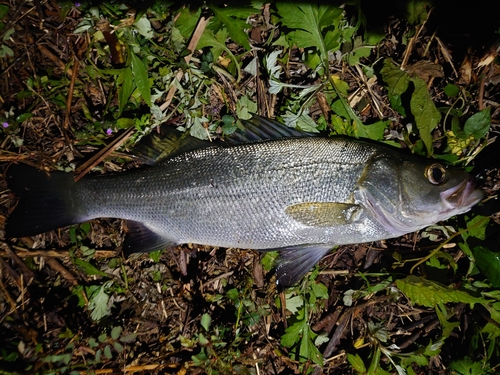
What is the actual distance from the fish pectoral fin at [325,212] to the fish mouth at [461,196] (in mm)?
596

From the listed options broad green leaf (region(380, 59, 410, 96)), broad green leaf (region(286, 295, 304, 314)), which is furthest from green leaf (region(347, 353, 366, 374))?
broad green leaf (region(380, 59, 410, 96))

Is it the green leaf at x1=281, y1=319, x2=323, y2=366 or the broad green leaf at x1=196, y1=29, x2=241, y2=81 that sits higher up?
the broad green leaf at x1=196, y1=29, x2=241, y2=81

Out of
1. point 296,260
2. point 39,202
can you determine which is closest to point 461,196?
point 296,260

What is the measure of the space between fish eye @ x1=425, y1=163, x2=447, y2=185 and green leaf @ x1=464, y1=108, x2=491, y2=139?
0.45m

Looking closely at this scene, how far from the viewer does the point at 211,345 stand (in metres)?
2.97

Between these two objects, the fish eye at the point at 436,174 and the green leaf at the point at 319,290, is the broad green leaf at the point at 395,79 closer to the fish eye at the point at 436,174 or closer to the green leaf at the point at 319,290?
the fish eye at the point at 436,174

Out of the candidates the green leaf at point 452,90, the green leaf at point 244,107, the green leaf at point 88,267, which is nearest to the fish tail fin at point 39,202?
the green leaf at point 88,267

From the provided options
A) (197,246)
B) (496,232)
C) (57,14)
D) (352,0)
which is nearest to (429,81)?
(352,0)

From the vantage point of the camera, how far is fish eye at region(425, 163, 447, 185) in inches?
107

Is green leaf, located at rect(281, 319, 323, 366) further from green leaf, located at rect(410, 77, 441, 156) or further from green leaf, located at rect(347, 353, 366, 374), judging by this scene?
green leaf, located at rect(410, 77, 441, 156)

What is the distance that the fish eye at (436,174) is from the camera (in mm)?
2721

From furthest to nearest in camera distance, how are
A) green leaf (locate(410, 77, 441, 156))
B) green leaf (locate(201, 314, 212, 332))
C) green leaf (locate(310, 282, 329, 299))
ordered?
green leaf (locate(310, 282, 329, 299))
green leaf (locate(201, 314, 212, 332))
green leaf (locate(410, 77, 441, 156))

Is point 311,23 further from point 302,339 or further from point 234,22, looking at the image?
point 302,339

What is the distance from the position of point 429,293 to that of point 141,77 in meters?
2.63
